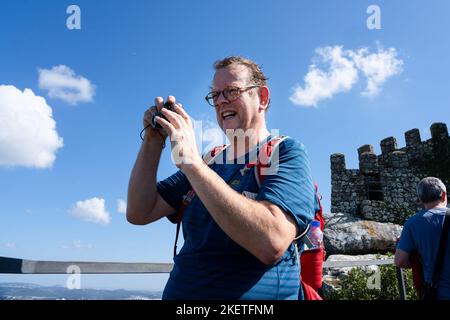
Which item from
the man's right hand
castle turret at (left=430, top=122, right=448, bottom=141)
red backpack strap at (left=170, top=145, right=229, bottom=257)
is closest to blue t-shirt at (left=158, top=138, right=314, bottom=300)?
red backpack strap at (left=170, top=145, right=229, bottom=257)

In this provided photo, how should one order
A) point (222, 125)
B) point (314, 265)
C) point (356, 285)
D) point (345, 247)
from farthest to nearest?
1. point (345, 247)
2. point (356, 285)
3. point (222, 125)
4. point (314, 265)

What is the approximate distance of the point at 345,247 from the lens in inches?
418

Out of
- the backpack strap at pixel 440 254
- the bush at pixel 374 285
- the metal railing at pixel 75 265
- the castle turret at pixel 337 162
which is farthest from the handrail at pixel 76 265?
the castle turret at pixel 337 162

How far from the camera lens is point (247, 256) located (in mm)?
1206

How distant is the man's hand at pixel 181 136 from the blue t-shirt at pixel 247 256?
276mm

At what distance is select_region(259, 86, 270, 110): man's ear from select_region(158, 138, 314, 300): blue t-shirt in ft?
1.11

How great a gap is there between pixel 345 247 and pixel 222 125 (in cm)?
1024

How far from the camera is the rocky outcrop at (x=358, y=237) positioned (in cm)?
1063

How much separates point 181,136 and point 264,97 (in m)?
0.66

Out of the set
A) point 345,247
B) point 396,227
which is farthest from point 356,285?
point 396,227

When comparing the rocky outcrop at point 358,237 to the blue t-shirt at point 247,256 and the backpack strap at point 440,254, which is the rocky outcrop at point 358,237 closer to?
the backpack strap at point 440,254

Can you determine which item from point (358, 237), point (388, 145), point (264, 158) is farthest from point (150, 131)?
point (388, 145)

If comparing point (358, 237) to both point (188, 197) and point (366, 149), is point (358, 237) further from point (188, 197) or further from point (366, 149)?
point (188, 197)
